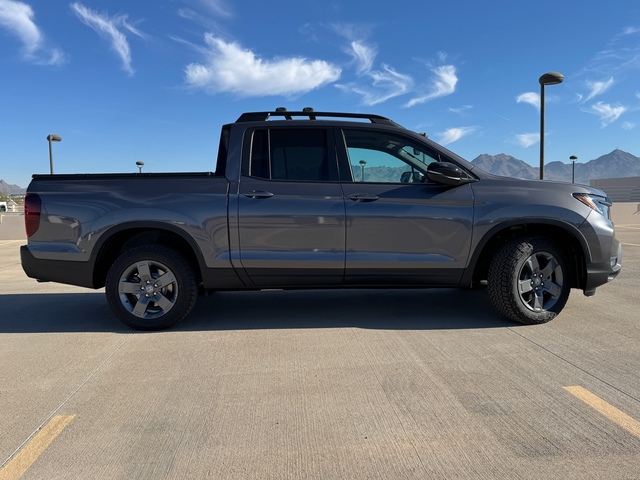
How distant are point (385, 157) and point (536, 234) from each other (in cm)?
162

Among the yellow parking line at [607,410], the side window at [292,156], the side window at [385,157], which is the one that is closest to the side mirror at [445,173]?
the side window at [385,157]

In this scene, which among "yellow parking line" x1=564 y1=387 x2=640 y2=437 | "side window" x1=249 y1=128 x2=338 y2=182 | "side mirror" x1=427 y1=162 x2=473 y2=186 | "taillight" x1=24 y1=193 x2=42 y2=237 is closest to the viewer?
"yellow parking line" x1=564 y1=387 x2=640 y2=437

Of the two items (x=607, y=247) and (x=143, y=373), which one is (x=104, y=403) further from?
(x=607, y=247)

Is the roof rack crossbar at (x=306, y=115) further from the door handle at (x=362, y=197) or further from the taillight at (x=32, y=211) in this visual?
the taillight at (x=32, y=211)

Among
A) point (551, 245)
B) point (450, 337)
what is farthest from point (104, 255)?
point (551, 245)

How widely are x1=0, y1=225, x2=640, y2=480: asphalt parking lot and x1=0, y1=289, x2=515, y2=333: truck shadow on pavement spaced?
37 millimetres

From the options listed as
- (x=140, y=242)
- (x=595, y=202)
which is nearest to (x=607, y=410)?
(x=595, y=202)

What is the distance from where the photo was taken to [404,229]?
4082 millimetres

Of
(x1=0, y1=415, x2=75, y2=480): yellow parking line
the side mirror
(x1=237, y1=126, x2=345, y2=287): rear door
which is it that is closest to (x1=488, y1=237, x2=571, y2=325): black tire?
the side mirror

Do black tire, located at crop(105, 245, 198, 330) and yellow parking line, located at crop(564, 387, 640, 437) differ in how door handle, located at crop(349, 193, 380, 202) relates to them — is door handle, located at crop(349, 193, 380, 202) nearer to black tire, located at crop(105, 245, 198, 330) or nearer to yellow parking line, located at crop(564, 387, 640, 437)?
black tire, located at crop(105, 245, 198, 330)

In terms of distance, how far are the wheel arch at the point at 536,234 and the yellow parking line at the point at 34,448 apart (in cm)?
338

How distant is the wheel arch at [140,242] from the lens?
4059 millimetres

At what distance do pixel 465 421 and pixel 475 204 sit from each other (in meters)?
2.17

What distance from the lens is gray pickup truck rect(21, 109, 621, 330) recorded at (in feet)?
13.3
